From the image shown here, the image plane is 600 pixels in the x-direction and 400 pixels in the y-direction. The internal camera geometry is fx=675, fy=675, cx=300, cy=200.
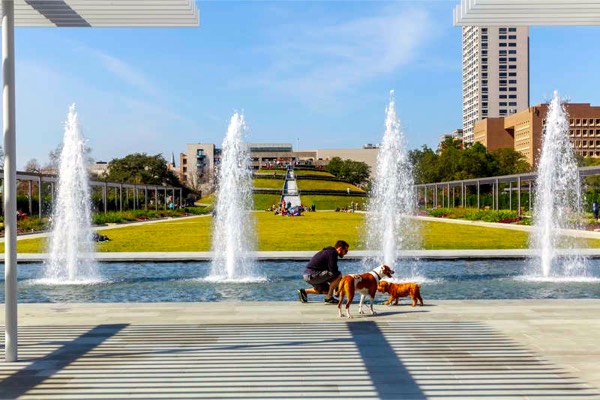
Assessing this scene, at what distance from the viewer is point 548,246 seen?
18250 millimetres

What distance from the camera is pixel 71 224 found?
18.5m

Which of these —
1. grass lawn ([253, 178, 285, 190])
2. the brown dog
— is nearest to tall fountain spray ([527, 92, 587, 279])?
the brown dog

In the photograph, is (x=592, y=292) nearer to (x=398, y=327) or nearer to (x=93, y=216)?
(x=398, y=327)

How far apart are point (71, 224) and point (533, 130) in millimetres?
128837

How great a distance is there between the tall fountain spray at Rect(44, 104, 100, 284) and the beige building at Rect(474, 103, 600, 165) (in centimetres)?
12315

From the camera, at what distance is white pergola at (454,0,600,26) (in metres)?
8.09

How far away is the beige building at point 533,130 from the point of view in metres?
135

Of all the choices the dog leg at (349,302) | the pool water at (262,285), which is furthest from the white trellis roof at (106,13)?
the pool water at (262,285)

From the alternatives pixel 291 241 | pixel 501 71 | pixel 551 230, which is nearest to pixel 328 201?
pixel 291 241

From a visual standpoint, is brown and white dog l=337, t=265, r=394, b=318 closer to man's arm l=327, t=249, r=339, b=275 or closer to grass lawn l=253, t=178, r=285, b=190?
man's arm l=327, t=249, r=339, b=275

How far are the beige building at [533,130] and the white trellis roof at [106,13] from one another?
434ft

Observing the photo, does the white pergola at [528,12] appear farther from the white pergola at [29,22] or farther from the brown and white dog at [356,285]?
the brown and white dog at [356,285]

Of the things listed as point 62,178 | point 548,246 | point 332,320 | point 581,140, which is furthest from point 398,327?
point 581,140

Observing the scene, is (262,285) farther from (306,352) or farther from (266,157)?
(266,157)
